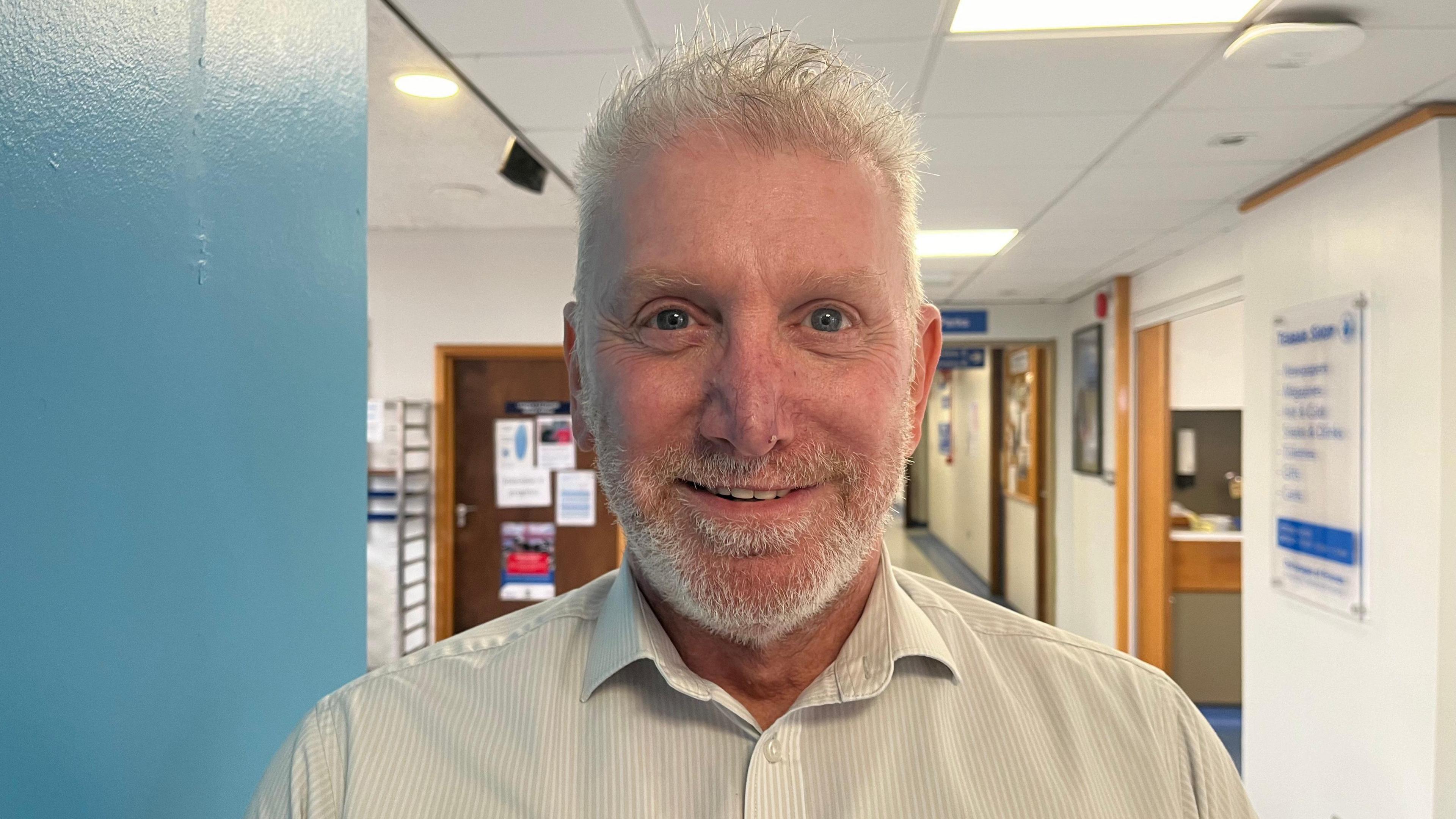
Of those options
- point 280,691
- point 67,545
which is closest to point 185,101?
point 67,545

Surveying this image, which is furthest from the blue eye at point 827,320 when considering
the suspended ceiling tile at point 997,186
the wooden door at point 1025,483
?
the wooden door at point 1025,483

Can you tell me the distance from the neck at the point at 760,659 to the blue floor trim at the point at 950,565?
6.33 metres

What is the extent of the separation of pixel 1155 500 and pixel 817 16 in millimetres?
4614

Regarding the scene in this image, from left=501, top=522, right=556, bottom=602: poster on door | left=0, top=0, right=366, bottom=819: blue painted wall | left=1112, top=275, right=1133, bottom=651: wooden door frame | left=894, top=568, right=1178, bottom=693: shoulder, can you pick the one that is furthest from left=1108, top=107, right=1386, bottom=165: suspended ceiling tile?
left=501, top=522, right=556, bottom=602: poster on door

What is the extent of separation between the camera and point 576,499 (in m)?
5.29

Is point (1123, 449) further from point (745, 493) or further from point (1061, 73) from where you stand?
point (745, 493)

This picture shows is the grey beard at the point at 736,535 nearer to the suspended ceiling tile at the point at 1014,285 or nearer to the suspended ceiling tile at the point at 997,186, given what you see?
the suspended ceiling tile at the point at 997,186

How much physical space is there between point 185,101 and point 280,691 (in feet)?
2.84

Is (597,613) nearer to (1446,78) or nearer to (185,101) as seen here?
(185,101)

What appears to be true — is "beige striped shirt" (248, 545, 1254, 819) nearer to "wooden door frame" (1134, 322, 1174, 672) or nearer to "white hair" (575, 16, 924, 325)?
"white hair" (575, 16, 924, 325)

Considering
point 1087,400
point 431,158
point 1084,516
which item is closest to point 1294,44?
point 431,158

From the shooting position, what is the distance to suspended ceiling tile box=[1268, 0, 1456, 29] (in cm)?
192

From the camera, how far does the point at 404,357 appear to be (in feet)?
17.2

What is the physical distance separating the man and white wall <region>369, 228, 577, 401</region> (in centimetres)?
436
